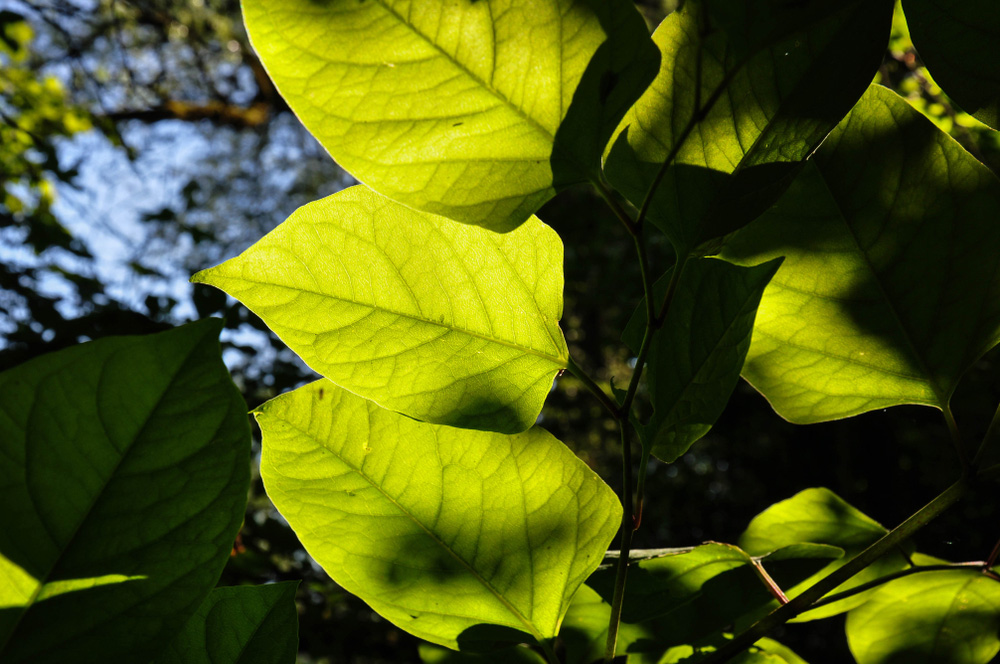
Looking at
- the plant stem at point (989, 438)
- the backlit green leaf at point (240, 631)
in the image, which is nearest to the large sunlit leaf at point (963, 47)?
the plant stem at point (989, 438)

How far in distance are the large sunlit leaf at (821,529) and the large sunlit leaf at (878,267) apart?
0.42ft

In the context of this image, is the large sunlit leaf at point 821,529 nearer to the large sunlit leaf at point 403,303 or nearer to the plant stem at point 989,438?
the plant stem at point 989,438

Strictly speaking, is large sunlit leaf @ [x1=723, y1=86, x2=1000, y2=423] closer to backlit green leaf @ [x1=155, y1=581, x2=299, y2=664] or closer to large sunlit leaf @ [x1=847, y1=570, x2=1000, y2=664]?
large sunlit leaf @ [x1=847, y1=570, x2=1000, y2=664]

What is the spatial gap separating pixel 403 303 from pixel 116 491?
0.13 m

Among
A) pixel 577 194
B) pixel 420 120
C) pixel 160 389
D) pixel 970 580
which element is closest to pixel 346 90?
pixel 420 120

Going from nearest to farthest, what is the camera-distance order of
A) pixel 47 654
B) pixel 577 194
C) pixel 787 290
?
pixel 47 654 < pixel 787 290 < pixel 577 194

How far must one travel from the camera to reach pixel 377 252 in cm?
31

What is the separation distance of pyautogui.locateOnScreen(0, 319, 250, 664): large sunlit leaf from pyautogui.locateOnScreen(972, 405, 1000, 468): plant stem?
316 millimetres

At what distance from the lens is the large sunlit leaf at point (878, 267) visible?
1.05ft

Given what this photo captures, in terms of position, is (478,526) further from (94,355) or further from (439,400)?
(94,355)

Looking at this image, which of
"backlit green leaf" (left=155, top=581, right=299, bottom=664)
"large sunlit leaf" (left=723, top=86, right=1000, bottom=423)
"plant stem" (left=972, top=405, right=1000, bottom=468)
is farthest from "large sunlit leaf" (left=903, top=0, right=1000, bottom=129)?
"backlit green leaf" (left=155, top=581, right=299, bottom=664)

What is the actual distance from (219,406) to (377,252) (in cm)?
10

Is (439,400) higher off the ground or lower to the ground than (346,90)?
lower

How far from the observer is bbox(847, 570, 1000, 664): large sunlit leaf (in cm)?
42
